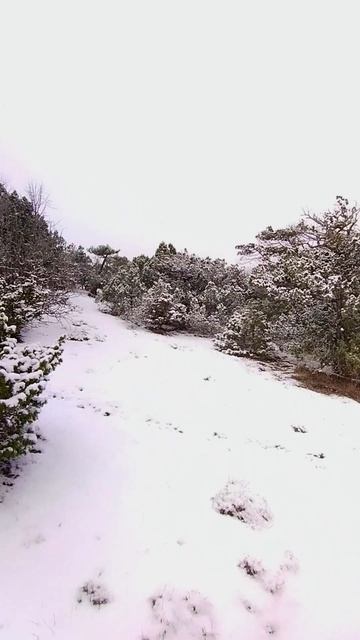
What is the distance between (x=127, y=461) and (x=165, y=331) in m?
11.2

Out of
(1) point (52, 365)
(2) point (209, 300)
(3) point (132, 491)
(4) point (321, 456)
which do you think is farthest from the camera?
(2) point (209, 300)

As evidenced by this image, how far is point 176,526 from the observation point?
407cm

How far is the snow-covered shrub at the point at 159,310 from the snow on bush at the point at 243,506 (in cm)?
1131

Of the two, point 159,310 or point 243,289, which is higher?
point 243,289

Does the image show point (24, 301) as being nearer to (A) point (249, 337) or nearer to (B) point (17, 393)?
(B) point (17, 393)

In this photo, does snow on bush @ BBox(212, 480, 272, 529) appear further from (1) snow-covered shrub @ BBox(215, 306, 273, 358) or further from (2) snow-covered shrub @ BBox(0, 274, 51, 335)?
(1) snow-covered shrub @ BBox(215, 306, 273, 358)

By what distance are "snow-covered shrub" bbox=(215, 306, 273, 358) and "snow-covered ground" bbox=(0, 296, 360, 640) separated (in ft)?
19.1

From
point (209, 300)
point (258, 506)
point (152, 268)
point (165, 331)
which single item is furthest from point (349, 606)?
point (152, 268)

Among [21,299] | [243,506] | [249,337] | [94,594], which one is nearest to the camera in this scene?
[94,594]

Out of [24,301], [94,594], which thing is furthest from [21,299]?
[94,594]

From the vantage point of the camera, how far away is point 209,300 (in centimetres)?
1777

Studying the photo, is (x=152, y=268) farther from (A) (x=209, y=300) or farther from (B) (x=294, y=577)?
(B) (x=294, y=577)

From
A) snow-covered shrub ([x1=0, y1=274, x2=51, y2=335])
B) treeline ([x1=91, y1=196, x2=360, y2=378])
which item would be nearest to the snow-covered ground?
snow-covered shrub ([x1=0, y1=274, x2=51, y2=335])

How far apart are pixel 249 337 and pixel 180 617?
10.8 meters
